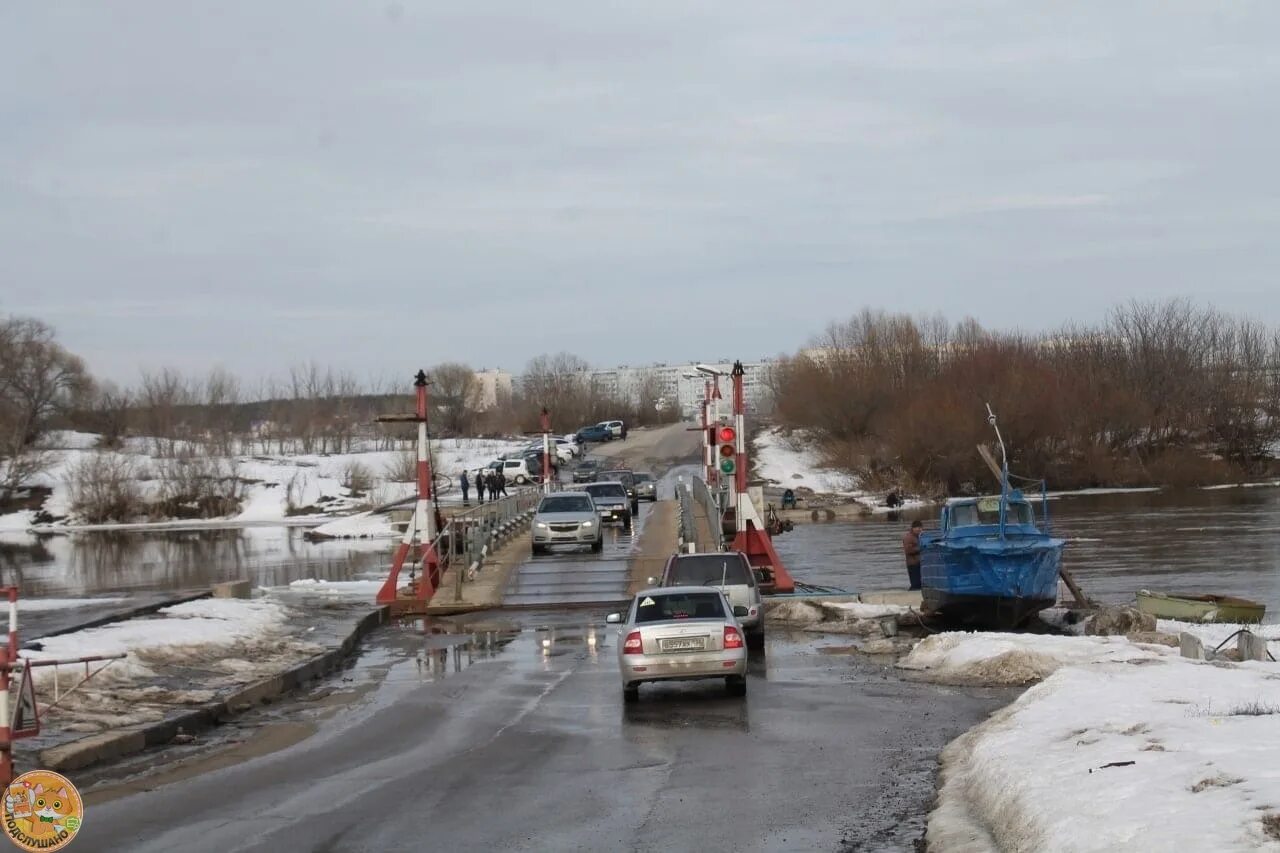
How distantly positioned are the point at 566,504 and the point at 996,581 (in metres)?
17.2

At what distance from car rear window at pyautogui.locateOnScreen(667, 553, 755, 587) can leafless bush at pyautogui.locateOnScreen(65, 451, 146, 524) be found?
8041 cm

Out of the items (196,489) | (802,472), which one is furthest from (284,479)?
(802,472)

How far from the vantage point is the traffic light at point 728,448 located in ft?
101

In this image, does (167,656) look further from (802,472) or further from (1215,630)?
(802,472)

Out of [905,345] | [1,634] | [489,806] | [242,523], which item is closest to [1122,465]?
[905,345]

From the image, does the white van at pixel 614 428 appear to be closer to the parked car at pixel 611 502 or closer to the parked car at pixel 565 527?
the parked car at pixel 611 502

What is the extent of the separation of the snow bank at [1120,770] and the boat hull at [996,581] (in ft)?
42.4

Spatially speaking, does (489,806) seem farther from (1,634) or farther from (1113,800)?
(1,634)

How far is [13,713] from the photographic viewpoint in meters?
10.0

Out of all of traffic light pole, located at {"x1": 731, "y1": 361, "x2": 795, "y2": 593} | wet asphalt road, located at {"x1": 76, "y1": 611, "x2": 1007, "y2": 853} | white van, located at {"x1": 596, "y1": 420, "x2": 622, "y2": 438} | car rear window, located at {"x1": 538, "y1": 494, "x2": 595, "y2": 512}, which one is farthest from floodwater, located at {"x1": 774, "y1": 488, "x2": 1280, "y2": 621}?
white van, located at {"x1": 596, "y1": 420, "x2": 622, "y2": 438}

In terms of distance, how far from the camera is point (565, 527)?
39062mm

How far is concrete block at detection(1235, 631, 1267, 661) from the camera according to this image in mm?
16442

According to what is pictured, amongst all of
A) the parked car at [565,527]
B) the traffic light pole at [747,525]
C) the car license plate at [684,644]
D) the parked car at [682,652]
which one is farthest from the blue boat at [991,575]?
the parked car at [565,527]

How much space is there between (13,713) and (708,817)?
5030mm
